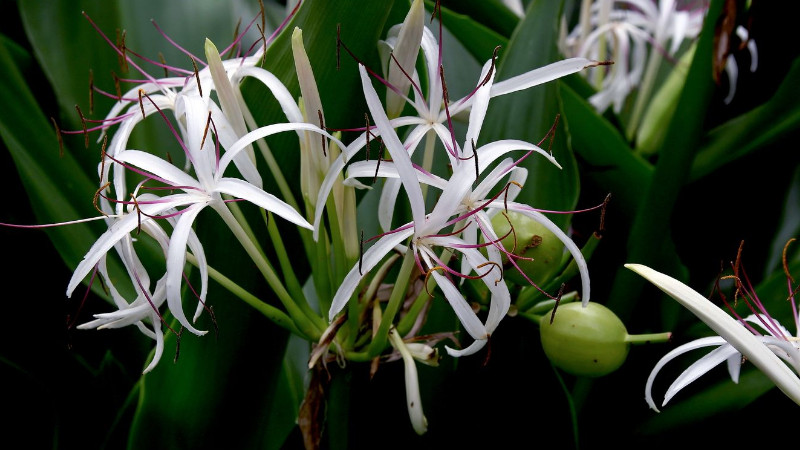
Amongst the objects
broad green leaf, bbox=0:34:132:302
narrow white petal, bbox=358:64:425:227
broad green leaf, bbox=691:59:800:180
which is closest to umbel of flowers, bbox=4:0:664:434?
narrow white petal, bbox=358:64:425:227

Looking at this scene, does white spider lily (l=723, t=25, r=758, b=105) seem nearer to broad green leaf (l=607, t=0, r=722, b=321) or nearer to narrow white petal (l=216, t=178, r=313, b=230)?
broad green leaf (l=607, t=0, r=722, b=321)

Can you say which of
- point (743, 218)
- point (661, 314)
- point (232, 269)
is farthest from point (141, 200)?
point (743, 218)

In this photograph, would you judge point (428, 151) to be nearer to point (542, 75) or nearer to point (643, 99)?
point (542, 75)

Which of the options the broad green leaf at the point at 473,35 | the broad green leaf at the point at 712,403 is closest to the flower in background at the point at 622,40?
the broad green leaf at the point at 473,35

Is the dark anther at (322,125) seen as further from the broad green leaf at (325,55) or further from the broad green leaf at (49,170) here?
the broad green leaf at (49,170)

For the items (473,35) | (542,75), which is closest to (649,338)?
(542,75)
